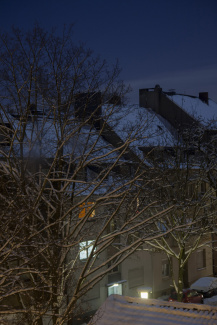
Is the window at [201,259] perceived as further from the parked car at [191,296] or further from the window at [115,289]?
the window at [115,289]

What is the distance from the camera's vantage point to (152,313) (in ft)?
40.0

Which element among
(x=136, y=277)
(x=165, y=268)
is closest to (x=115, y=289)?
(x=136, y=277)

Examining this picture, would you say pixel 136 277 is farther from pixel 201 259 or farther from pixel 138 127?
pixel 138 127

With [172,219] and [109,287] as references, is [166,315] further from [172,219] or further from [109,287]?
[109,287]

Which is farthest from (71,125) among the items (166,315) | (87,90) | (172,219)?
(172,219)

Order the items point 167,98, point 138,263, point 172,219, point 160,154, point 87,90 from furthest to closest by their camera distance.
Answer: point 167,98 < point 138,263 < point 160,154 < point 172,219 < point 87,90

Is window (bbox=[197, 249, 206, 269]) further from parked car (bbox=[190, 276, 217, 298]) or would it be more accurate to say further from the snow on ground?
the snow on ground

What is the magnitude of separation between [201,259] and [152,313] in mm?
21835

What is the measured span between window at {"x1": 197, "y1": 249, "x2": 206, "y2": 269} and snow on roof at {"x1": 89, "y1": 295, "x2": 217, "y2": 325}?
20832 mm

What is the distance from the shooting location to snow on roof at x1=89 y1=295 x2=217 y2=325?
1175 cm

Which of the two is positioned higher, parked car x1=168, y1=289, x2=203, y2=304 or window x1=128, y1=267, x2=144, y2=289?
window x1=128, y1=267, x2=144, y2=289

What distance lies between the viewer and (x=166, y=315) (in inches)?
476

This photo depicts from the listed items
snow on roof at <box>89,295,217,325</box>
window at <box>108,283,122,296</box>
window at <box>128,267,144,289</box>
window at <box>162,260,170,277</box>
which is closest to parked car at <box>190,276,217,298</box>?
window at <box>162,260,170,277</box>

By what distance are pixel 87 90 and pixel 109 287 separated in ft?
55.2
